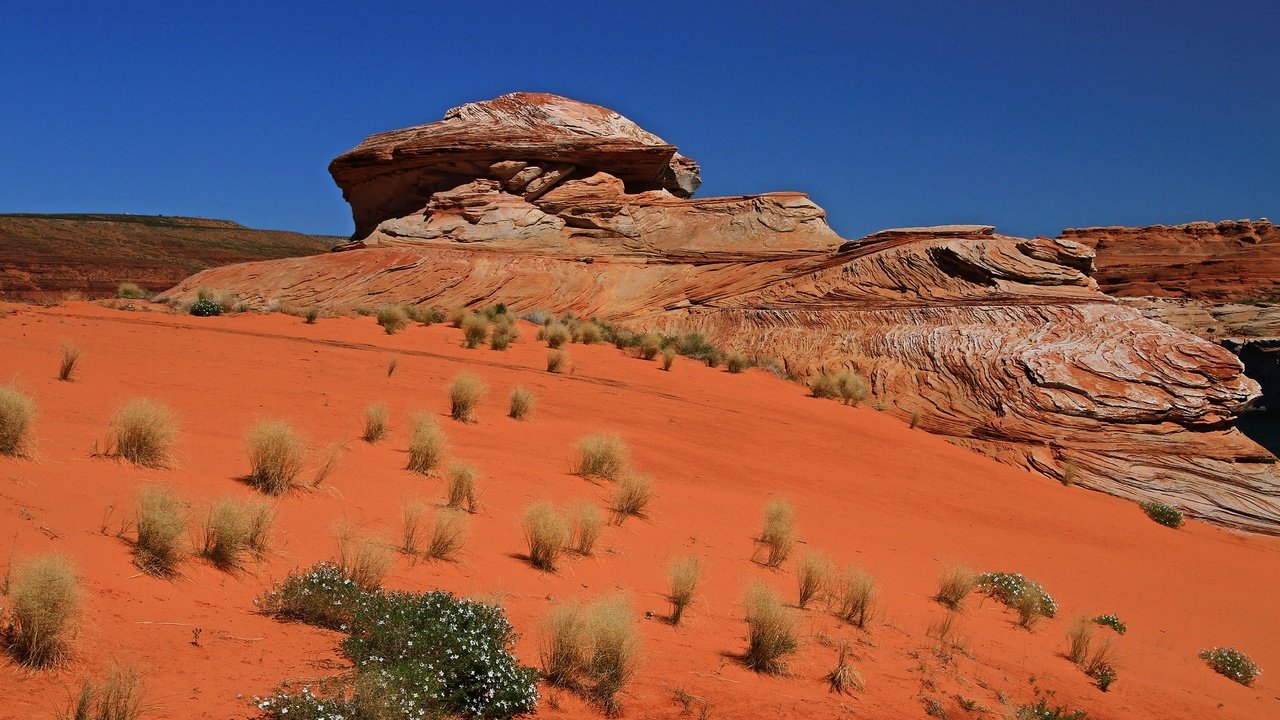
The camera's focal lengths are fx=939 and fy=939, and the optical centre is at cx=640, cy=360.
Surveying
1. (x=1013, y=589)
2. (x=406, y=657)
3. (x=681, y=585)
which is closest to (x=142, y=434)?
(x=406, y=657)

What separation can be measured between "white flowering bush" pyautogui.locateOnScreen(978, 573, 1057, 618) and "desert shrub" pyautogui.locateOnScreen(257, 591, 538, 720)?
5886 millimetres

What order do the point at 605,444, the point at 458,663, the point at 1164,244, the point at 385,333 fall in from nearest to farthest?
the point at 458,663, the point at 605,444, the point at 385,333, the point at 1164,244

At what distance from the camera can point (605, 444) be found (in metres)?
10.8

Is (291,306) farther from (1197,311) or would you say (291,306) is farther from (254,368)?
(1197,311)

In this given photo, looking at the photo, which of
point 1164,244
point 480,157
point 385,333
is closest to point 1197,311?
point 1164,244

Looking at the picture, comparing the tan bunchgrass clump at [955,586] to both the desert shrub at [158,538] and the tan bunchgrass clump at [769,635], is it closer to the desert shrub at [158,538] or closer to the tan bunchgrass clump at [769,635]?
the tan bunchgrass clump at [769,635]

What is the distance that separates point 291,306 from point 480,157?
20.8 ft

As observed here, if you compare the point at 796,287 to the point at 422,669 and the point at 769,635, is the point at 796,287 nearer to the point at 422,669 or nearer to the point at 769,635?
the point at 769,635

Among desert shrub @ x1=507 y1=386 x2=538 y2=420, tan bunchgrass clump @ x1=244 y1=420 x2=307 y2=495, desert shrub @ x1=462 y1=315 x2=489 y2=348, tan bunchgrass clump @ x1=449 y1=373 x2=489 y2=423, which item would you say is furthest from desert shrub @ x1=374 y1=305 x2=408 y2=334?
tan bunchgrass clump @ x1=244 y1=420 x2=307 y2=495

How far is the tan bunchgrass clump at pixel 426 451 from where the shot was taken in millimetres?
9266

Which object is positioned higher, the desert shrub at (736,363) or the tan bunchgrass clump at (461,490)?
the desert shrub at (736,363)

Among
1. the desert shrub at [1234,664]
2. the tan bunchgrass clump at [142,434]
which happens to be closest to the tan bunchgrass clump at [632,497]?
the tan bunchgrass clump at [142,434]

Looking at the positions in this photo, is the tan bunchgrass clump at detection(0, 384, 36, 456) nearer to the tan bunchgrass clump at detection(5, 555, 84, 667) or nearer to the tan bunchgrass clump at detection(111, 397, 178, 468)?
the tan bunchgrass clump at detection(111, 397, 178, 468)

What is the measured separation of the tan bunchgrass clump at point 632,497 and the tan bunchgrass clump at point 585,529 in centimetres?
128
